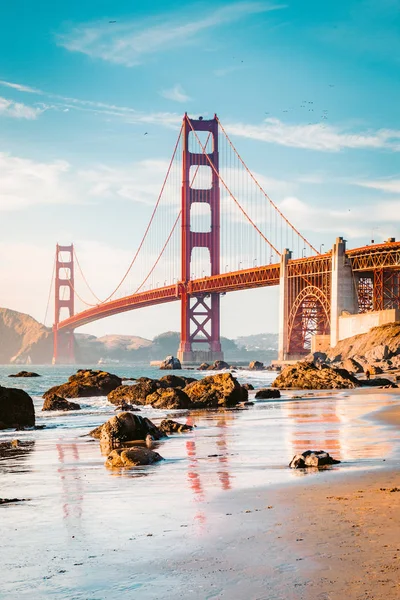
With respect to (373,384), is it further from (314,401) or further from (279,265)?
(279,265)

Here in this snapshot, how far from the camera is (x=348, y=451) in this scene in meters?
10.5

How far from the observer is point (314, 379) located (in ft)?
104

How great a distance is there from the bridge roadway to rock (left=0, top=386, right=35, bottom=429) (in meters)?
51.7

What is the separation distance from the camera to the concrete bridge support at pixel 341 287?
70938mm

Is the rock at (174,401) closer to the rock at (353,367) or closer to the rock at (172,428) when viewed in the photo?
the rock at (172,428)

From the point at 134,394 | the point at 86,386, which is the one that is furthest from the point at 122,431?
the point at 86,386

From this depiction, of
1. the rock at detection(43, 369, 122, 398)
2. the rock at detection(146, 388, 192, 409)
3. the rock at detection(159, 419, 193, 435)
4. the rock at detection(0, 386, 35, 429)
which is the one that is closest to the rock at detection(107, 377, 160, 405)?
the rock at detection(146, 388, 192, 409)

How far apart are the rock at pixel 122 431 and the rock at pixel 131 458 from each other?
1.80m

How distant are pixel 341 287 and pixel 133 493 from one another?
64561 mm

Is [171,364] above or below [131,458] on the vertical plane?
above

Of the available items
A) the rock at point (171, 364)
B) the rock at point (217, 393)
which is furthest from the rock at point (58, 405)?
the rock at point (171, 364)

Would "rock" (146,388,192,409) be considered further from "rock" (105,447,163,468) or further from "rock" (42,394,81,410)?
"rock" (105,447,163,468)

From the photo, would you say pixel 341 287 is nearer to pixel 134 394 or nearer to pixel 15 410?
pixel 134 394

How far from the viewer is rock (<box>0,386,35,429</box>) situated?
1788 centimetres
